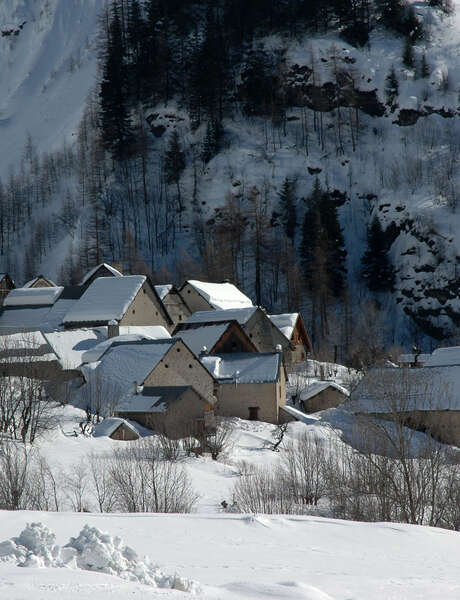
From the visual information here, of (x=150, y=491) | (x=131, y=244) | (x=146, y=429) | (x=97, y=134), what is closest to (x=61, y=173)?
(x=97, y=134)

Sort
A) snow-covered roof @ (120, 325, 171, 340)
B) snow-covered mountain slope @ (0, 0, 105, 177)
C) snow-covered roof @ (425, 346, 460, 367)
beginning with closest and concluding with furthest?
snow-covered roof @ (425, 346, 460, 367), snow-covered roof @ (120, 325, 171, 340), snow-covered mountain slope @ (0, 0, 105, 177)

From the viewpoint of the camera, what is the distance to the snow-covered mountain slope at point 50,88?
13700 centimetres

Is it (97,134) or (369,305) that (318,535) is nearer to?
(369,305)

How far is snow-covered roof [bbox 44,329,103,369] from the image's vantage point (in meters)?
48.8

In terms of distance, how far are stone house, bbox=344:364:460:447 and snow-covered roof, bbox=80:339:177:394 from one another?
11.1 meters

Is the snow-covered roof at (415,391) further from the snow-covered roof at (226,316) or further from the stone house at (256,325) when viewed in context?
the snow-covered roof at (226,316)

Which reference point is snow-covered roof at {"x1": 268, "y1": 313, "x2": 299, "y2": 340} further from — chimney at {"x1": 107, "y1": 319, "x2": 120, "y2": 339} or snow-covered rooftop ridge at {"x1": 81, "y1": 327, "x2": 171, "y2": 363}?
chimney at {"x1": 107, "y1": 319, "x2": 120, "y2": 339}

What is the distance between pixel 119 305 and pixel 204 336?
28.1ft

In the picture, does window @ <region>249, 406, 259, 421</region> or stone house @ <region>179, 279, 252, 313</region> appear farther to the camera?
stone house @ <region>179, 279, 252, 313</region>

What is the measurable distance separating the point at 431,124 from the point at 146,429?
69082mm

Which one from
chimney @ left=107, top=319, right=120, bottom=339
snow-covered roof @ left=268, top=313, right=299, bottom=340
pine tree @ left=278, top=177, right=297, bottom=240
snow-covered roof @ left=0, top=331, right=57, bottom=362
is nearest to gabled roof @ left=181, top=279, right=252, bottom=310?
snow-covered roof @ left=268, top=313, right=299, bottom=340

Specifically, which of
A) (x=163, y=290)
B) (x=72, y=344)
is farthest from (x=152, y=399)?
(x=163, y=290)

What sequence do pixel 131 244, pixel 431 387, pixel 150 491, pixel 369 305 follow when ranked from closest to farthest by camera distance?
pixel 150 491 < pixel 431 387 < pixel 369 305 < pixel 131 244

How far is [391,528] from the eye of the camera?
17.8m
